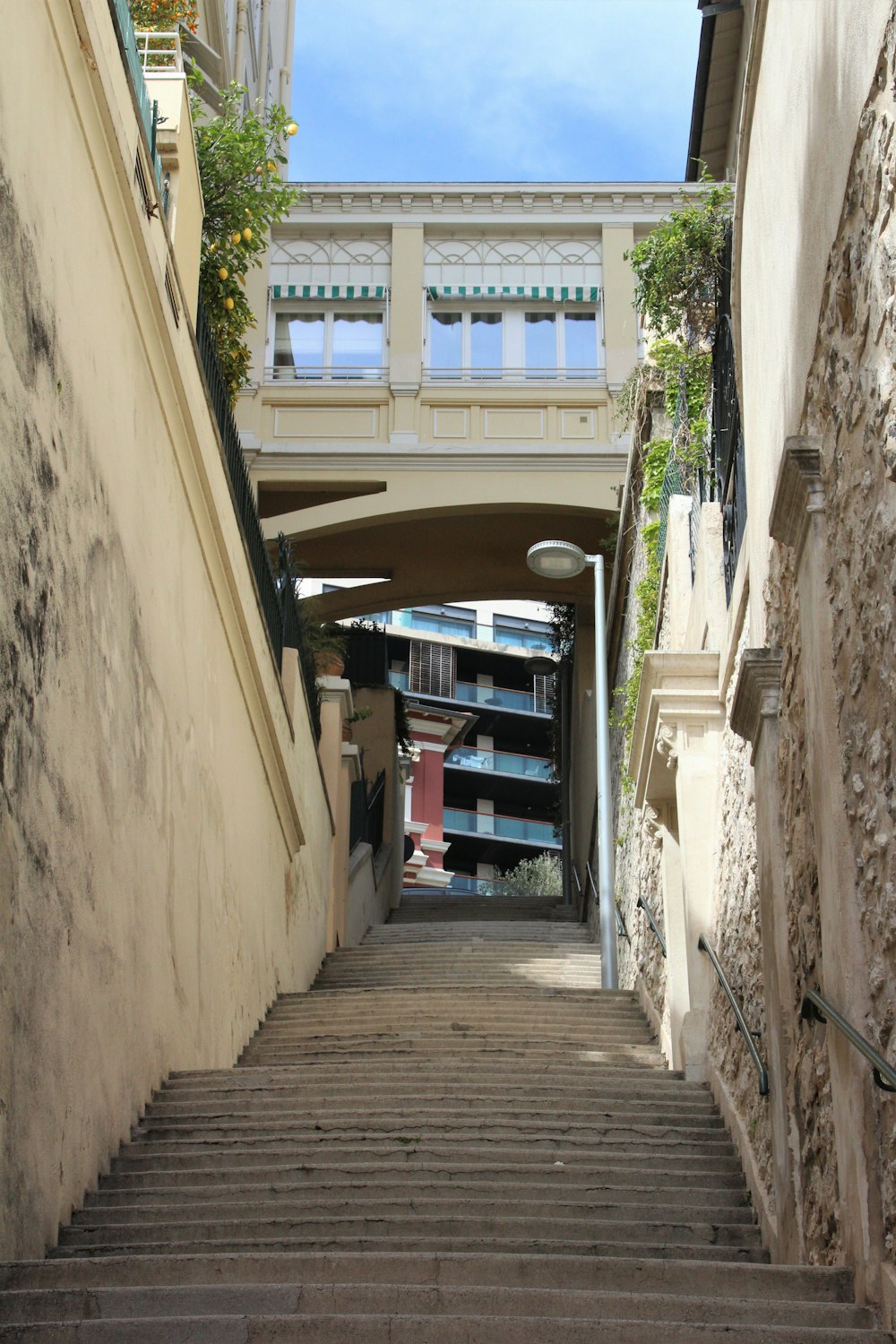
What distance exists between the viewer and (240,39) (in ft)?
75.0

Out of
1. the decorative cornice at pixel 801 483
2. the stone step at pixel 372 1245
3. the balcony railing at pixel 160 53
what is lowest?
the stone step at pixel 372 1245

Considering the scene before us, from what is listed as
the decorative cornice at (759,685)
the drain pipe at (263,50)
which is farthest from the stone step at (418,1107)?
the drain pipe at (263,50)

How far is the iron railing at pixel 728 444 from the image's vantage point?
845 cm

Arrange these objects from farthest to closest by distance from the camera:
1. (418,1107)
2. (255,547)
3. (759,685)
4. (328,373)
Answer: (328,373)
(255,547)
(418,1107)
(759,685)

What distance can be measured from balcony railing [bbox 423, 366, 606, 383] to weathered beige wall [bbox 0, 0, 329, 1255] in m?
11.3

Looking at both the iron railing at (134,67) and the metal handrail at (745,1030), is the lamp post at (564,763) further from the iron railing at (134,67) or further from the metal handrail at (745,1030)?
the iron railing at (134,67)

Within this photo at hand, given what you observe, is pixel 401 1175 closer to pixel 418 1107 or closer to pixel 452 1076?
pixel 418 1107

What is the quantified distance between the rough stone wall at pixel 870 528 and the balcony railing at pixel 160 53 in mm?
Result: 6609

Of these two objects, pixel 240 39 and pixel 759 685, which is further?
pixel 240 39

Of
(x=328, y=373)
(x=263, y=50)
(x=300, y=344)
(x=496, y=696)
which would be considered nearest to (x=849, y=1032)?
(x=328, y=373)

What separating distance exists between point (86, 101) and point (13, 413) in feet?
7.36

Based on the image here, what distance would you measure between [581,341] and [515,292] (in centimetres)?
113

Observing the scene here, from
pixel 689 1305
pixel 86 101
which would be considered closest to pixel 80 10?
pixel 86 101

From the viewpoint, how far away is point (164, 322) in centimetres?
856
